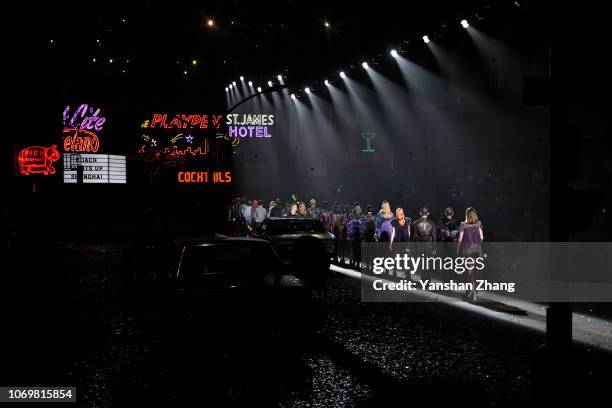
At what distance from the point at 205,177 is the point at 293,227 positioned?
11.9m

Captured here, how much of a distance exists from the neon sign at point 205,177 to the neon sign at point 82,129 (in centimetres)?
1802

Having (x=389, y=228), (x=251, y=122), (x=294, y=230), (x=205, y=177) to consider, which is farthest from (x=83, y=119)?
(x=389, y=228)

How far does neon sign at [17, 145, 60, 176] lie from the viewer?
43.4 metres

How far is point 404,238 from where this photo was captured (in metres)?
17.6

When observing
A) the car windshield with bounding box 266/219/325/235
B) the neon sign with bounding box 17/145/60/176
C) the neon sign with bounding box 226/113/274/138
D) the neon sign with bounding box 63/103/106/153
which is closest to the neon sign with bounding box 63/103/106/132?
the neon sign with bounding box 63/103/106/153

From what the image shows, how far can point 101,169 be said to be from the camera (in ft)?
157

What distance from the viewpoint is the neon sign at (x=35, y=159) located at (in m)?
43.4

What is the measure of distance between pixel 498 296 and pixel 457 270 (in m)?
1.25

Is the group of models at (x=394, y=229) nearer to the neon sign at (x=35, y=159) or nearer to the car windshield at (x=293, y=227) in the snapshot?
the car windshield at (x=293, y=227)

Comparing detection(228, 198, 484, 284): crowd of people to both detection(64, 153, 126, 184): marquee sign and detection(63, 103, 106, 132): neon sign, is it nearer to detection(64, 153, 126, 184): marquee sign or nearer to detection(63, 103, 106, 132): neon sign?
detection(64, 153, 126, 184): marquee sign

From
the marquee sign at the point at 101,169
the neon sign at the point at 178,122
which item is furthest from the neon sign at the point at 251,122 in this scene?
the marquee sign at the point at 101,169

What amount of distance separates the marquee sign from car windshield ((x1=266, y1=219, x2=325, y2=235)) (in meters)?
28.8

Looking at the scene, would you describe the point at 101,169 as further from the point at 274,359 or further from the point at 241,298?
the point at 241,298

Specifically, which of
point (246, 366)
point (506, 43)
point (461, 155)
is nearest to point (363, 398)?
point (246, 366)
